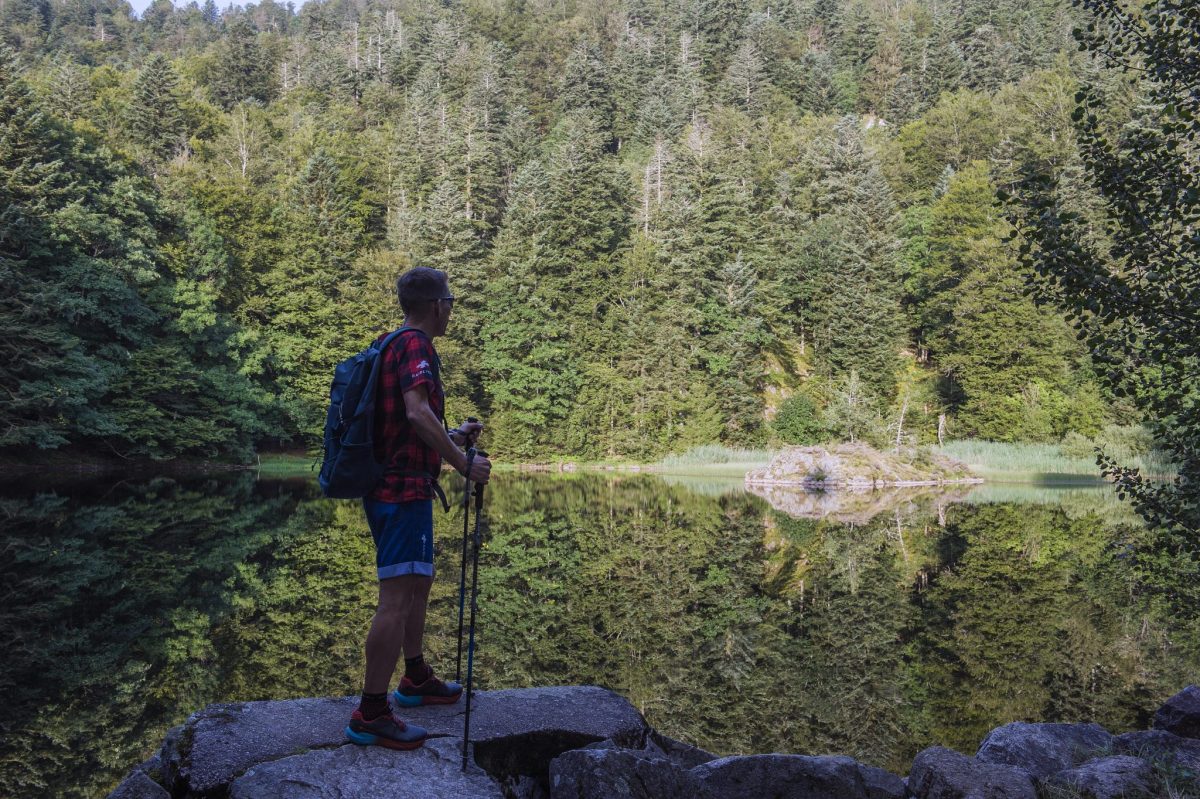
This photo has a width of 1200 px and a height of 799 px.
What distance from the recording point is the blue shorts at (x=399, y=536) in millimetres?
4172

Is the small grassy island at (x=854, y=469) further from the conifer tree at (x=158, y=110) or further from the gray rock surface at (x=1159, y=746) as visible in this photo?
the conifer tree at (x=158, y=110)

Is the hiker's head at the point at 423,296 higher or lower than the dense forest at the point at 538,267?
lower

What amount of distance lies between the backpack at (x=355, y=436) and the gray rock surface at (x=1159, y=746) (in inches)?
183

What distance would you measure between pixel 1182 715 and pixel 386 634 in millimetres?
5443

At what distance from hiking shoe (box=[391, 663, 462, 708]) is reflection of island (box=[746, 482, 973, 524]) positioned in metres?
15.9

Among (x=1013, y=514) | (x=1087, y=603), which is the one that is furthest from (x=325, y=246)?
(x=1087, y=603)

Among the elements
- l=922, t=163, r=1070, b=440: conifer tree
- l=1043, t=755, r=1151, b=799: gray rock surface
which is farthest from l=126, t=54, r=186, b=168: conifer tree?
l=1043, t=755, r=1151, b=799: gray rock surface

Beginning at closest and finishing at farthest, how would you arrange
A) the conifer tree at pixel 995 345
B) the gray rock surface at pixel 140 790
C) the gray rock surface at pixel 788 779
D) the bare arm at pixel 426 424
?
the gray rock surface at pixel 140 790
the bare arm at pixel 426 424
the gray rock surface at pixel 788 779
the conifer tree at pixel 995 345

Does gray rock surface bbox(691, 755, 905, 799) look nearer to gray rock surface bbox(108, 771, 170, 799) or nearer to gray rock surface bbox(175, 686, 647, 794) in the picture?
gray rock surface bbox(175, 686, 647, 794)

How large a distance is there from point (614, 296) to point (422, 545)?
43.3 meters

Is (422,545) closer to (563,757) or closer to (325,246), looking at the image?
(563,757)

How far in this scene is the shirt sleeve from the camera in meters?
4.11

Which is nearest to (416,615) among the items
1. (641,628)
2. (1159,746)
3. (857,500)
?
(1159,746)

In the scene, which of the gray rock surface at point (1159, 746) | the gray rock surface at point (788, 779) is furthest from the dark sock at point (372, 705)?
the gray rock surface at point (1159, 746)
